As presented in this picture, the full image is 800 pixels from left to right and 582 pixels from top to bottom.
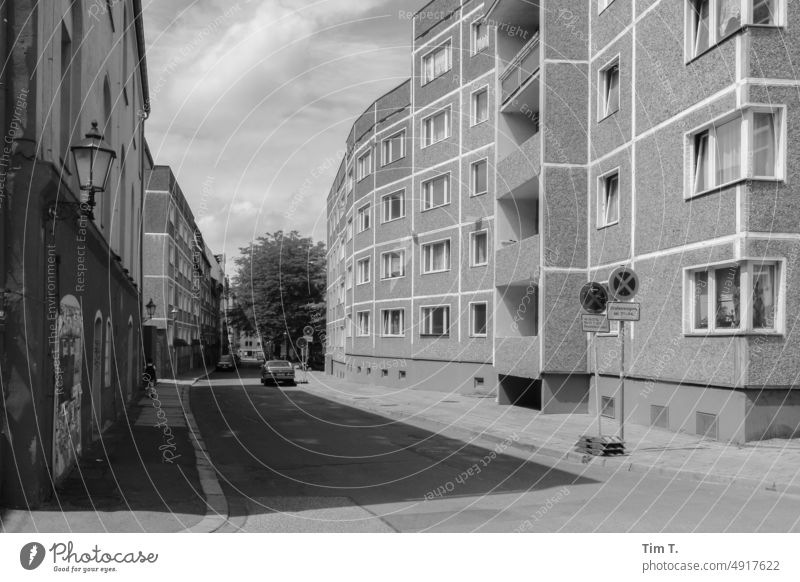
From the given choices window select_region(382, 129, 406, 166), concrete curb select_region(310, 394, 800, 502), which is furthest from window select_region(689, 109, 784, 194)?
window select_region(382, 129, 406, 166)

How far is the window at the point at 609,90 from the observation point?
19.4 meters

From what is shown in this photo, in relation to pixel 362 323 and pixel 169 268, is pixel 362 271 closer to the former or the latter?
pixel 362 323

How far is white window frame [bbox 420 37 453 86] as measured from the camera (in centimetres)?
3285

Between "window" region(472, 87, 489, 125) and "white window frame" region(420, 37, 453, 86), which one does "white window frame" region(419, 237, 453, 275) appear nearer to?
"window" region(472, 87, 489, 125)

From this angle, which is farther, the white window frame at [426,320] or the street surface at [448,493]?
the white window frame at [426,320]

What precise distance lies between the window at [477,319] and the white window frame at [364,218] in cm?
1078

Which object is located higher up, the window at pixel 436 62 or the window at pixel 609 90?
the window at pixel 436 62

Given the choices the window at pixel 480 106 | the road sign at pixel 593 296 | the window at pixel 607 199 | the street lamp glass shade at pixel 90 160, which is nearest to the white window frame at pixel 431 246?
the window at pixel 480 106

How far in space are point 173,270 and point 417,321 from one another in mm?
22790

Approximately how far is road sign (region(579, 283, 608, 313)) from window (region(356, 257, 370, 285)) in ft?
88.0

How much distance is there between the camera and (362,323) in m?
41.2

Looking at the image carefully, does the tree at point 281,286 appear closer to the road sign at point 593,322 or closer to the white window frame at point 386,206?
the white window frame at point 386,206

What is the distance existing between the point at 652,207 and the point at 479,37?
53.4 ft

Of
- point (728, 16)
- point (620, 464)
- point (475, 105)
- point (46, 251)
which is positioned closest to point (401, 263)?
point (475, 105)
